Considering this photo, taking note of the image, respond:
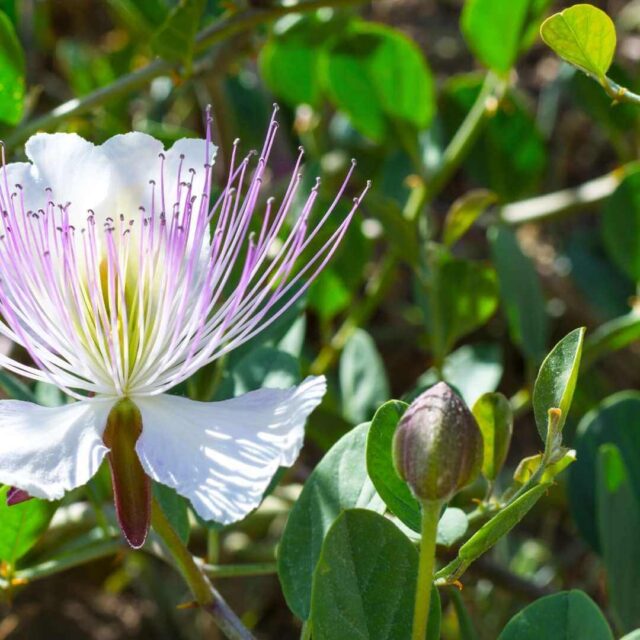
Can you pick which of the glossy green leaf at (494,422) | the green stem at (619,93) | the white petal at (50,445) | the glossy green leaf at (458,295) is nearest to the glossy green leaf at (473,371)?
the glossy green leaf at (458,295)

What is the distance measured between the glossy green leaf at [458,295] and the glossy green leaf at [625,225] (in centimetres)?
25

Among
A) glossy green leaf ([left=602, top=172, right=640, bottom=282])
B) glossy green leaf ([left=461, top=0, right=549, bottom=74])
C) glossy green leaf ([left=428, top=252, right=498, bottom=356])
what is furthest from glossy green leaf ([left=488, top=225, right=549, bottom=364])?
glossy green leaf ([left=461, top=0, right=549, bottom=74])

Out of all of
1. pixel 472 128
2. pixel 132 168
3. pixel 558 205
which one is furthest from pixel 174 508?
pixel 558 205

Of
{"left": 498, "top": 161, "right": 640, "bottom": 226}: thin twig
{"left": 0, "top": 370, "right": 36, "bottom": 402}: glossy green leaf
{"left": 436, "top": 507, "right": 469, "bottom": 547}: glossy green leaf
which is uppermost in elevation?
{"left": 0, "top": 370, "right": 36, "bottom": 402}: glossy green leaf

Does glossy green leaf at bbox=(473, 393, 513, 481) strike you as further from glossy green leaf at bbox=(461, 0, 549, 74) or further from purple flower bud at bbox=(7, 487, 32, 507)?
glossy green leaf at bbox=(461, 0, 549, 74)

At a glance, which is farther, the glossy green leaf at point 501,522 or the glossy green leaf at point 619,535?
the glossy green leaf at point 619,535

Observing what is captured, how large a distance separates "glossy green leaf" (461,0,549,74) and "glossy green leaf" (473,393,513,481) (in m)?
0.85

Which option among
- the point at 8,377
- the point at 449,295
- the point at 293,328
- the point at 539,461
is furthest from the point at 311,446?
the point at 539,461

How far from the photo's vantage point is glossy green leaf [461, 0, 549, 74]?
1771 millimetres

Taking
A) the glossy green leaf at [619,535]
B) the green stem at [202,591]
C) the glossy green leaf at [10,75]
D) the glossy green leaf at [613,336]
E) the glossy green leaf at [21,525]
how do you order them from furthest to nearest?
the glossy green leaf at [613,336] < the glossy green leaf at [10,75] < the glossy green leaf at [619,535] < the glossy green leaf at [21,525] < the green stem at [202,591]

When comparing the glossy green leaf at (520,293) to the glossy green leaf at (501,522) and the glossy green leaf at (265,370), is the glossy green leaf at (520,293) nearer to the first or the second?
the glossy green leaf at (265,370)

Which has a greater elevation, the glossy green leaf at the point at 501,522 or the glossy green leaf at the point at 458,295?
the glossy green leaf at the point at 501,522

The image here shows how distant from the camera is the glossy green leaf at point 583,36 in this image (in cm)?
106

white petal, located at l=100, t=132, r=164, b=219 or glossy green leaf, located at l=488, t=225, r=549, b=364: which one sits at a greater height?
white petal, located at l=100, t=132, r=164, b=219
